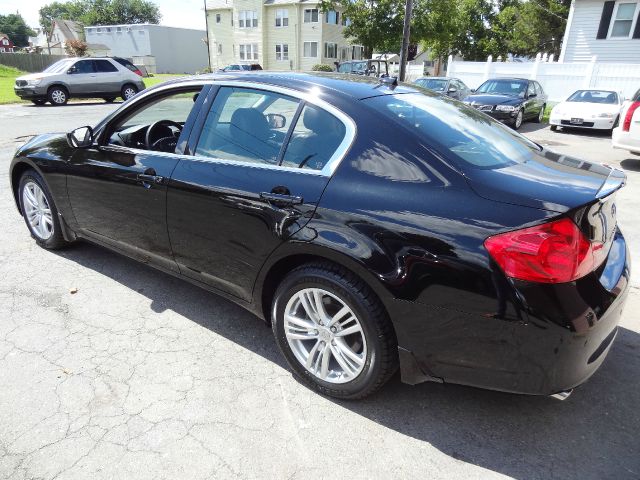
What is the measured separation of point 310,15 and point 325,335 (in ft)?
156

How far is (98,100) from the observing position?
21.3 m

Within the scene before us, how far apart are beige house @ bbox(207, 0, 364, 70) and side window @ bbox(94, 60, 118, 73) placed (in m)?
27.4

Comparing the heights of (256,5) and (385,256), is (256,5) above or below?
above

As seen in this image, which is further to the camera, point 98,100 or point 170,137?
point 98,100

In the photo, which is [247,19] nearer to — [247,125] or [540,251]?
[247,125]

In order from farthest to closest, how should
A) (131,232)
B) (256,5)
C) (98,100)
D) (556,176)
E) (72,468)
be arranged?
1. (256,5)
2. (98,100)
3. (131,232)
4. (556,176)
5. (72,468)

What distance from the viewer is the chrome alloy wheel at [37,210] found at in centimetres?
429

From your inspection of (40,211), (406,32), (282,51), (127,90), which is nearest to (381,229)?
(40,211)

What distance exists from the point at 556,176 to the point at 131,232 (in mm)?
2805

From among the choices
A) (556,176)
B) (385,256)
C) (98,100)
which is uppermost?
(556,176)

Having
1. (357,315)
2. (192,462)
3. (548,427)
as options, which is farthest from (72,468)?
(548,427)

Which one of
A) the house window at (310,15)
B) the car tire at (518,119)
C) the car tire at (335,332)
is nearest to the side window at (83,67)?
the car tire at (518,119)

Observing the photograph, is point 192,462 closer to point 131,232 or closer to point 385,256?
point 385,256

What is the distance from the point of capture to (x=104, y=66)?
18.9 metres
